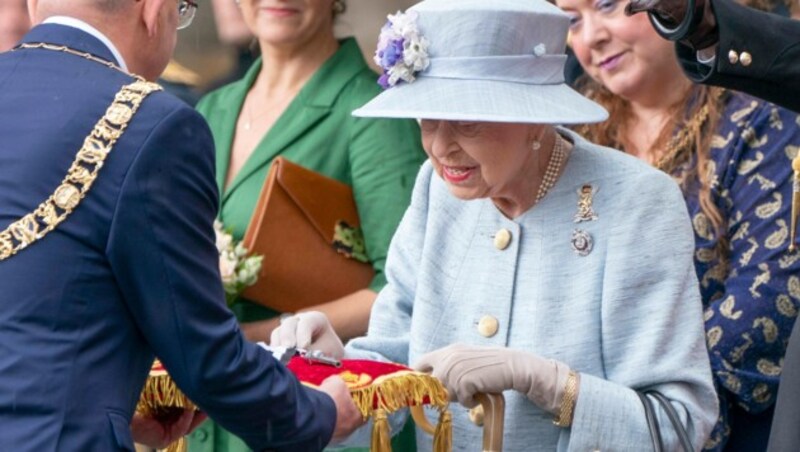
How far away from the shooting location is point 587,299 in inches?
140

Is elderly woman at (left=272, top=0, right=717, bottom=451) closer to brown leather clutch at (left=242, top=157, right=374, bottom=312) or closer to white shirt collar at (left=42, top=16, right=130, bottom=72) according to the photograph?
white shirt collar at (left=42, top=16, right=130, bottom=72)

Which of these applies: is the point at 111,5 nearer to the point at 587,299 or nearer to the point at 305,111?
the point at 587,299

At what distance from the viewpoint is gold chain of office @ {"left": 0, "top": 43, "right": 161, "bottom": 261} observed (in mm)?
2941

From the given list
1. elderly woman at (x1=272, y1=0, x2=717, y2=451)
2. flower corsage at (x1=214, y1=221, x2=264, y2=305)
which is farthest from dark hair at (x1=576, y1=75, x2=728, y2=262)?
flower corsage at (x1=214, y1=221, x2=264, y2=305)

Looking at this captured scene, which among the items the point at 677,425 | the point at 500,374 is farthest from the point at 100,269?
the point at 677,425

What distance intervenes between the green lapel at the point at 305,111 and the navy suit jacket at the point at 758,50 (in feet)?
7.18

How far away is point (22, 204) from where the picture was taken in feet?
9.70

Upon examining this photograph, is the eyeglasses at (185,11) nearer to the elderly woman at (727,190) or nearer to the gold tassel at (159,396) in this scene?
the gold tassel at (159,396)

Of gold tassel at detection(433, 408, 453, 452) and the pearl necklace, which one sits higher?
the pearl necklace

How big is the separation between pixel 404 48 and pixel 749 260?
1.01m

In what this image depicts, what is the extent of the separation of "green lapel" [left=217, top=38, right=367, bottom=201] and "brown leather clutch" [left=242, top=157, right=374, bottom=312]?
0.24 meters

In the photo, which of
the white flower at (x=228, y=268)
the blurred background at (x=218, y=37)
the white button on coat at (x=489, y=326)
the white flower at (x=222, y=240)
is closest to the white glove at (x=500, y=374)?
the white button on coat at (x=489, y=326)

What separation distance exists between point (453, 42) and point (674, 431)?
0.94 m

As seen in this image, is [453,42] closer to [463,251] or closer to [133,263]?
[463,251]
